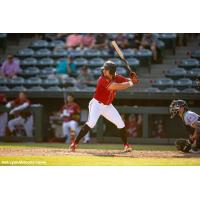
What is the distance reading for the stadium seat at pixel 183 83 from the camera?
1158cm

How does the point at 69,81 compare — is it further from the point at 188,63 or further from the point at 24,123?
the point at 188,63

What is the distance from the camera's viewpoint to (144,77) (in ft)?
38.3

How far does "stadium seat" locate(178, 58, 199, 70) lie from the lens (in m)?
11.5

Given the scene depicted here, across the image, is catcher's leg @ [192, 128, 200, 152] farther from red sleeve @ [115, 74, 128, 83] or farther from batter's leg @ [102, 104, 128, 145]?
red sleeve @ [115, 74, 128, 83]

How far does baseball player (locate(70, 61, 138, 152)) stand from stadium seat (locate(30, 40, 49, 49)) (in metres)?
1.04

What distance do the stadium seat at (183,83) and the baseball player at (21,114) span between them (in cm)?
228

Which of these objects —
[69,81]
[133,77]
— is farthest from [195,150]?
[69,81]

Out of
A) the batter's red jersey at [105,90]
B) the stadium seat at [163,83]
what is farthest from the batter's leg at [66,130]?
the stadium seat at [163,83]

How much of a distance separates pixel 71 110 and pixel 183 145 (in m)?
1.86

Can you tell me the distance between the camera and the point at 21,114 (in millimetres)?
12336
